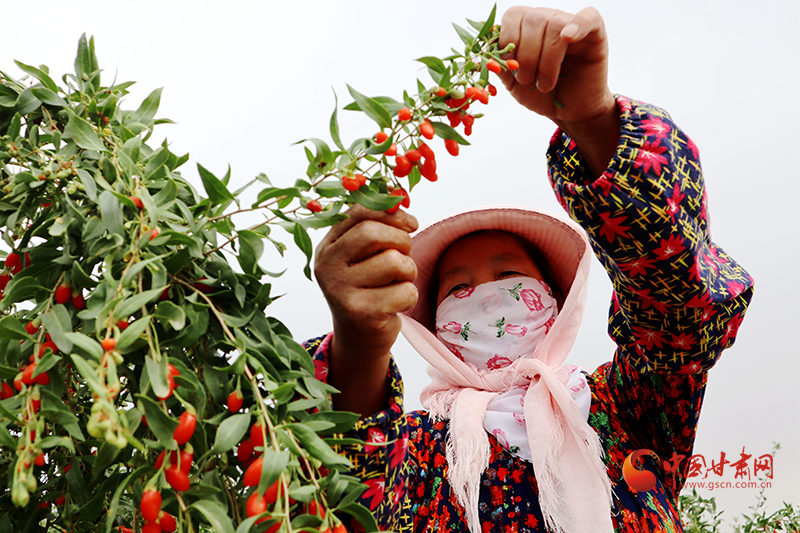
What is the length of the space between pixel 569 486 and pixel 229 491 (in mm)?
897

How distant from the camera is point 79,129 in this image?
1.74 ft

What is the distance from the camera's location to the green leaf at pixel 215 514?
395 mm

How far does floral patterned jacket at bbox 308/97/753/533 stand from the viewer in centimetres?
93

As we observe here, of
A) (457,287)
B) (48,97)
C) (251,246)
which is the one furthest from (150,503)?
(457,287)

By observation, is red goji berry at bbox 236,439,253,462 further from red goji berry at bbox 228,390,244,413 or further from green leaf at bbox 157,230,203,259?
green leaf at bbox 157,230,203,259

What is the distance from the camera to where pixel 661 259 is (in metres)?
0.96

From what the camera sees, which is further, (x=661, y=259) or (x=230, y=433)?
(x=661, y=259)

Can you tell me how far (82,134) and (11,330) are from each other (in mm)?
197

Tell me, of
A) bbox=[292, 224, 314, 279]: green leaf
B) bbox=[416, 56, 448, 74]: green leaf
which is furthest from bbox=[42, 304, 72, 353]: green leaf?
bbox=[416, 56, 448, 74]: green leaf

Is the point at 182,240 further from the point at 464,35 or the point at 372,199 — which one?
the point at 464,35

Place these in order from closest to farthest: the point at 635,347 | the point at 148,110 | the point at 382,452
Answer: the point at 148,110
the point at 382,452
the point at 635,347

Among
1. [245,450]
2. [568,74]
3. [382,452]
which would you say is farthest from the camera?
[568,74]

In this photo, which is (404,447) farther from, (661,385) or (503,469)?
(661,385)

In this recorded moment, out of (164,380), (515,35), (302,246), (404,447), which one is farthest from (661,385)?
(164,380)
